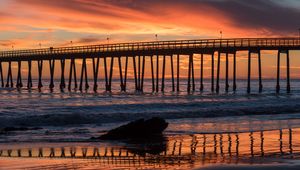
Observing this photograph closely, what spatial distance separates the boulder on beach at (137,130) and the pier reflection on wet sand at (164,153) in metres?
0.98

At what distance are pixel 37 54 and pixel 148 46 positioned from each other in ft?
53.0

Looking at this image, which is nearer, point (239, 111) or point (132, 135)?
point (132, 135)

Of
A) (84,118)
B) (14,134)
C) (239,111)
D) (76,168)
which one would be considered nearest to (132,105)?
(239,111)

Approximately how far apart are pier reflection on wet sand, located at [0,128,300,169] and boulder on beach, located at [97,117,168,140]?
3.23 feet

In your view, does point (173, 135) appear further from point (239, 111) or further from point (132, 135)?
point (239, 111)

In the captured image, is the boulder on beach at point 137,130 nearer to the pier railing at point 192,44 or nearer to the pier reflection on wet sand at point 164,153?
the pier reflection on wet sand at point 164,153

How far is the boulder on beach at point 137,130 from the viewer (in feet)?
59.6

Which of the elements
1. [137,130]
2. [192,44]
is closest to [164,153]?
[137,130]

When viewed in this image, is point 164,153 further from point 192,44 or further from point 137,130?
point 192,44

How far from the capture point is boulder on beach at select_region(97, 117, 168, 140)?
18.2 m

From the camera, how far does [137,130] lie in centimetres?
1858

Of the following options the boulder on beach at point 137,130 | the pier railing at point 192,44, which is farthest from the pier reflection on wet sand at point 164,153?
the pier railing at point 192,44

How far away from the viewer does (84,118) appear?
92.8 feet

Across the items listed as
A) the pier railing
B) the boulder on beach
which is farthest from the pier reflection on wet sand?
the pier railing
